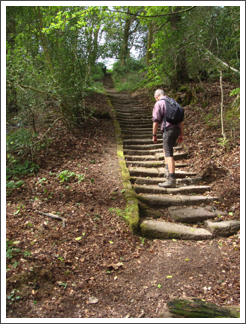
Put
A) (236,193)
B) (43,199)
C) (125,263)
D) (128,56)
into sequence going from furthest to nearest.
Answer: (128,56)
(236,193)
(43,199)
(125,263)

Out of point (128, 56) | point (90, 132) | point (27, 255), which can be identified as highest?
point (128, 56)

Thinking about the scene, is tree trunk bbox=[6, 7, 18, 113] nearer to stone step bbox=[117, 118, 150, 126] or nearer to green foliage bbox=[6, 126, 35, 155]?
green foliage bbox=[6, 126, 35, 155]

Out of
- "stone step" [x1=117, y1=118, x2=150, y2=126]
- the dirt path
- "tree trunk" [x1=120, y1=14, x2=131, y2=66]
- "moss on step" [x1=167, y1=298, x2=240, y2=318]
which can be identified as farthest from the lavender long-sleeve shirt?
"tree trunk" [x1=120, y1=14, x2=131, y2=66]

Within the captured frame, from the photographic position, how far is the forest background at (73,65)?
517cm

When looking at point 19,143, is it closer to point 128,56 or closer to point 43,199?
point 43,199

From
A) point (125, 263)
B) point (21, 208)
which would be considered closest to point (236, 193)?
point (125, 263)

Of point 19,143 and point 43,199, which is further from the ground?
point 19,143

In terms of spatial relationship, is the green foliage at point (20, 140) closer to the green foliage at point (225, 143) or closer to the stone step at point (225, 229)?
the stone step at point (225, 229)

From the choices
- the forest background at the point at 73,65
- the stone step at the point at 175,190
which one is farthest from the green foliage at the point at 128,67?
the stone step at the point at 175,190

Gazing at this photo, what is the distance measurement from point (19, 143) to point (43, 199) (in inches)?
70.9

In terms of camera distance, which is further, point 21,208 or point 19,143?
point 19,143

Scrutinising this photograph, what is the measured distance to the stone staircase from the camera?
3.70 metres

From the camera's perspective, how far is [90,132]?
7512mm

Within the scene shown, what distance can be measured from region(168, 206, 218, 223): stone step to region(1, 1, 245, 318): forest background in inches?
61.7
